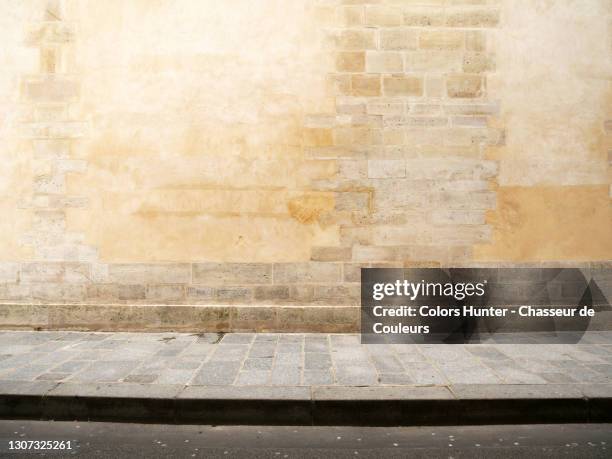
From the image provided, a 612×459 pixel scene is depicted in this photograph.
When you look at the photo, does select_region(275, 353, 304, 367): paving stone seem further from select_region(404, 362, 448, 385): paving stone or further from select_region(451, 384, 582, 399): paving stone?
select_region(451, 384, 582, 399): paving stone

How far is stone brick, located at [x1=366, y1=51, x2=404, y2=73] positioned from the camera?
5.14 meters

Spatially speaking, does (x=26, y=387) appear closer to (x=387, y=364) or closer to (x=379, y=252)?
(x=387, y=364)

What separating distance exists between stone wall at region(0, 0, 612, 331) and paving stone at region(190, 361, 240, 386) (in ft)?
4.35

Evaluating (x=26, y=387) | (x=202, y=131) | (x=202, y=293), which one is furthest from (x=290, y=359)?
(x=202, y=131)

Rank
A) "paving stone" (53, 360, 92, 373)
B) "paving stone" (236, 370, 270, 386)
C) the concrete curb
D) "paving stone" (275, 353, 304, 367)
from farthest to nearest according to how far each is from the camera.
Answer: "paving stone" (275, 353, 304, 367), "paving stone" (53, 360, 92, 373), "paving stone" (236, 370, 270, 386), the concrete curb

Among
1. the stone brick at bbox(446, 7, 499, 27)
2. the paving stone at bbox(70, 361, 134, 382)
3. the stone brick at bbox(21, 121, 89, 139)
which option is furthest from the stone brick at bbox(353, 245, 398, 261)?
the stone brick at bbox(21, 121, 89, 139)

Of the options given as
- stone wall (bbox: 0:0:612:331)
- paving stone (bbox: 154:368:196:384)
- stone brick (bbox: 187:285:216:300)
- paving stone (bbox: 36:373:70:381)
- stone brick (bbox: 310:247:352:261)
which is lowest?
paving stone (bbox: 154:368:196:384)

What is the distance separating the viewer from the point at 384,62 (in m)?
5.15

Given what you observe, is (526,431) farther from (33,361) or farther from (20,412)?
(33,361)

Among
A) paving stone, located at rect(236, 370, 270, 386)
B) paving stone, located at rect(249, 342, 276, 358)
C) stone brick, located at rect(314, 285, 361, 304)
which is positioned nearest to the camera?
paving stone, located at rect(236, 370, 270, 386)

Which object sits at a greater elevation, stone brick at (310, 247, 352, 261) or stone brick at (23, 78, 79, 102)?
stone brick at (23, 78, 79, 102)

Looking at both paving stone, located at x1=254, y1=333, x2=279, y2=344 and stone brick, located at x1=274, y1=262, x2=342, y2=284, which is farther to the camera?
stone brick, located at x1=274, y1=262, x2=342, y2=284

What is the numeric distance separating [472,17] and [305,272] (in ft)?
12.9

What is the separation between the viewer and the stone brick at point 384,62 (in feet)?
16.9
